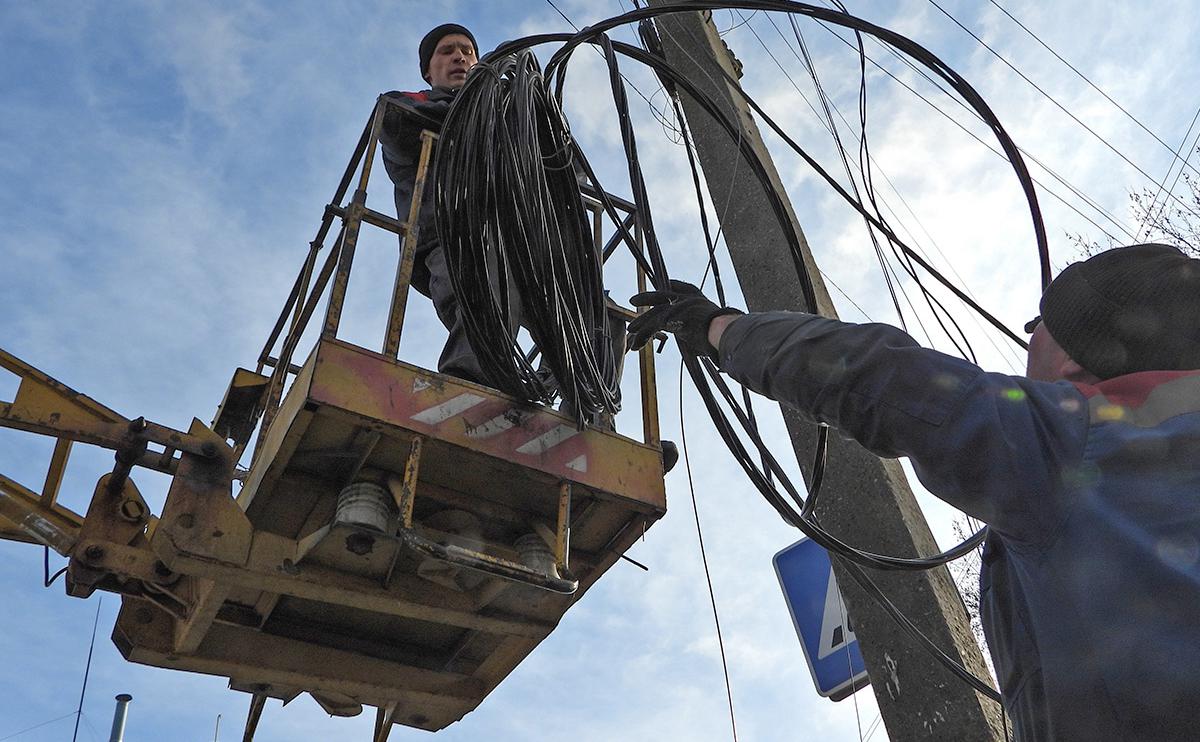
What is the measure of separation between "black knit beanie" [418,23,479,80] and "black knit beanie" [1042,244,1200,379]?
5119mm

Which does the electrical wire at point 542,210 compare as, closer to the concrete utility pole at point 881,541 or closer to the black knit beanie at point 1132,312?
the concrete utility pole at point 881,541

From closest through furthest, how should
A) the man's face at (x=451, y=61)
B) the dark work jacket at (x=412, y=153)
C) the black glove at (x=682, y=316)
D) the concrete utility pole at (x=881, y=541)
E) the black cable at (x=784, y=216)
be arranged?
1. the black glove at (x=682, y=316)
2. the concrete utility pole at (x=881, y=541)
3. the black cable at (x=784, y=216)
4. the dark work jacket at (x=412, y=153)
5. the man's face at (x=451, y=61)

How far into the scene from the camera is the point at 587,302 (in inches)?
180

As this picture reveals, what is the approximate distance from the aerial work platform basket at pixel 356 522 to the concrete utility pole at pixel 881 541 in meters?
0.77

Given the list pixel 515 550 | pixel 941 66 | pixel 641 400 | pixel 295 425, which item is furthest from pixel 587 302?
pixel 941 66

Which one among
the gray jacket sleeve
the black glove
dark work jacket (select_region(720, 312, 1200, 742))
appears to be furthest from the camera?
the black glove

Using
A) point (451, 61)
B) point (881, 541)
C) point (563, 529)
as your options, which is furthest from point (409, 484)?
point (451, 61)

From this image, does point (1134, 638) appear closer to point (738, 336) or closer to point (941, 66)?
point (738, 336)

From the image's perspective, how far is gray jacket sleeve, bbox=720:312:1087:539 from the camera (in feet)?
5.75

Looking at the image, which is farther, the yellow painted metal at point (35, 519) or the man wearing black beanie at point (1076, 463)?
the yellow painted metal at point (35, 519)

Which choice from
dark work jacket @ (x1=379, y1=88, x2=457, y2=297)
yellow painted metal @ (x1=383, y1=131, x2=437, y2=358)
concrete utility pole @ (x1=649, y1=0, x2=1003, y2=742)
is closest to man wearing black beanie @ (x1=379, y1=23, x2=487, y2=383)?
dark work jacket @ (x1=379, y1=88, x2=457, y2=297)

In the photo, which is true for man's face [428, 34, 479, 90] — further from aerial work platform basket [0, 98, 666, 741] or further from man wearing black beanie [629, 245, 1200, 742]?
man wearing black beanie [629, 245, 1200, 742]

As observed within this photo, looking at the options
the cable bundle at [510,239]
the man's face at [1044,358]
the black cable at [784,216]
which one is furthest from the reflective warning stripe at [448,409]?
the man's face at [1044,358]

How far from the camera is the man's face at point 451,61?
6270mm
